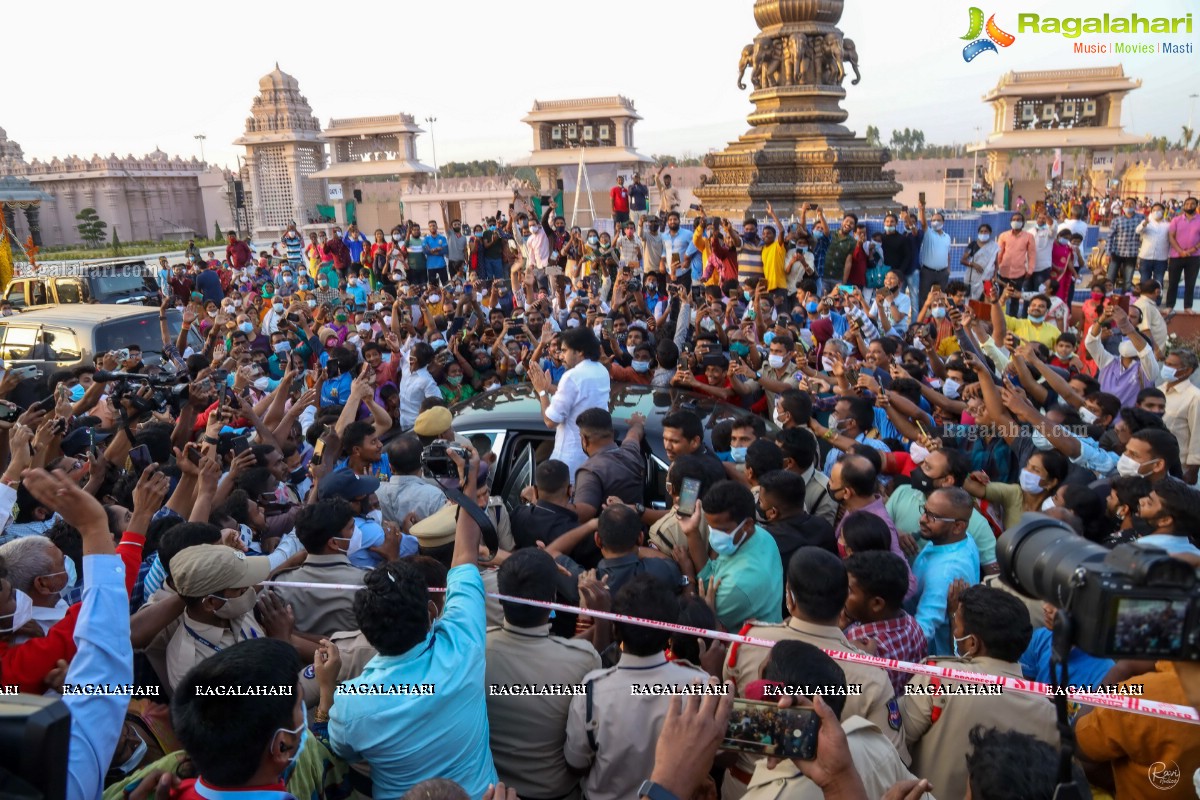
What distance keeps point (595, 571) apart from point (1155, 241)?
11136 mm

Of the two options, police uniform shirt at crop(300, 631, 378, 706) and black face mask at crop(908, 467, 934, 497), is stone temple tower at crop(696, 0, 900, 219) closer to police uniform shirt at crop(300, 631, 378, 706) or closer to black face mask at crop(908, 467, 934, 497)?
black face mask at crop(908, 467, 934, 497)

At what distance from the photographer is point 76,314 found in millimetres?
11383

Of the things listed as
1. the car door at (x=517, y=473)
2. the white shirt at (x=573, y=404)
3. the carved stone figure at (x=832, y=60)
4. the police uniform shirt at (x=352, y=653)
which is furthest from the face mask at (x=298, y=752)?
the carved stone figure at (x=832, y=60)

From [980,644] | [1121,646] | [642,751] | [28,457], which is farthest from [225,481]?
[1121,646]

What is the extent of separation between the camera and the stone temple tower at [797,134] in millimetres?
15656

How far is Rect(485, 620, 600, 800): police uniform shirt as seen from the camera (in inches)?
108

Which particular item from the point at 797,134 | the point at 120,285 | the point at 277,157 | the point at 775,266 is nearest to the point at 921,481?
the point at 775,266

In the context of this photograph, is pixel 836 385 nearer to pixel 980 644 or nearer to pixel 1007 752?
pixel 980 644

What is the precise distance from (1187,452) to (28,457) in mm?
6605

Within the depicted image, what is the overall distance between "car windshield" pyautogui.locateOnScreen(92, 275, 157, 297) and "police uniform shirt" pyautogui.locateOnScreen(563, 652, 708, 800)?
1763 cm

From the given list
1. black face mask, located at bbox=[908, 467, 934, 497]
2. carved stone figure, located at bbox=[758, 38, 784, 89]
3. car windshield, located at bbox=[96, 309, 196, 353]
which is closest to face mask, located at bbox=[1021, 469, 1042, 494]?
black face mask, located at bbox=[908, 467, 934, 497]

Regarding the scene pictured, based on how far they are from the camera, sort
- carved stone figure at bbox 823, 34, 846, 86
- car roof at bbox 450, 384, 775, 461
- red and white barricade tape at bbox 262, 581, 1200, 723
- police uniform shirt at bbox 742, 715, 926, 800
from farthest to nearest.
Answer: carved stone figure at bbox 823, 34, 846, 86 → car roof at bbox 450, 384, 775, 461 → red and white barricade tape at bbox 262, 581, 1200, 723 → police uniform shirt at bbox 742, 715, 926, 800

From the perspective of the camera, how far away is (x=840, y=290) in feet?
30.2

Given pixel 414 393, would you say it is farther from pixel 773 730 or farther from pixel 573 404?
pixel 773 730
